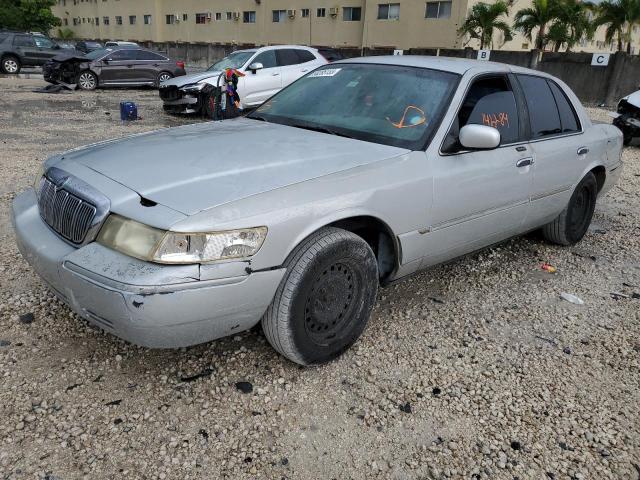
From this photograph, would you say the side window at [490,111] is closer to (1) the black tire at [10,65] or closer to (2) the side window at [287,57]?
(2) the side window at [287,57]

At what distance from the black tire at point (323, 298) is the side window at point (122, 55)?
55.6ft

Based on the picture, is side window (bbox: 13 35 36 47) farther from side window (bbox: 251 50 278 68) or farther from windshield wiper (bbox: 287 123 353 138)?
windshield wiper (bbox: 287 123 353 138)

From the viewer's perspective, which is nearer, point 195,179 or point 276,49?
point 195,179

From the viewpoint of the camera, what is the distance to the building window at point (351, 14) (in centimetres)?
3484

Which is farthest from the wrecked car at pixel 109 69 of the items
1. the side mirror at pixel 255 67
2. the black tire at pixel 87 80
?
the side mirror at pixel 255 67

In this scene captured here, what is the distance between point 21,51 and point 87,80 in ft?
18.5

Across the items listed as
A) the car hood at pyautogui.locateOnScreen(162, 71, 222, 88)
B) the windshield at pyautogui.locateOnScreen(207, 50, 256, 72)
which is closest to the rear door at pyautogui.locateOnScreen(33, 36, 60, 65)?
the car hood at pyautogui.locateOnScreen(162, 71, 222, 88)

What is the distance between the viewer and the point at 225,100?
9.61 metres

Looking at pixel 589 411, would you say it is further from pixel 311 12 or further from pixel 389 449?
pixel 311 12

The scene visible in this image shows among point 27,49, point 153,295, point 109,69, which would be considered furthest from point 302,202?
point 27,49

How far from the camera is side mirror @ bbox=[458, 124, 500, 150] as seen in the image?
3.14 meters

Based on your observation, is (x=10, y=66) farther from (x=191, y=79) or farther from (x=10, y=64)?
(x=191, y=79)

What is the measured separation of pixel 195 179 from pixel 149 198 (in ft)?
0.83

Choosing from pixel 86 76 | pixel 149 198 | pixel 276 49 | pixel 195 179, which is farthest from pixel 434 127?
pixel 86 76
